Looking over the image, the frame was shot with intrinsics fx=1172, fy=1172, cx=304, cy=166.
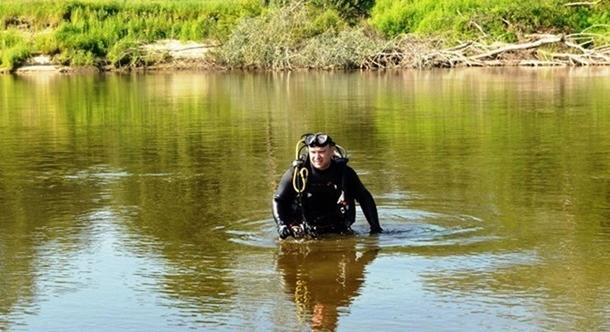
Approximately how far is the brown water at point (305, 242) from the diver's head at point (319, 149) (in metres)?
0.69

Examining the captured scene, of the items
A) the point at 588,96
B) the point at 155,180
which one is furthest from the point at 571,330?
the point at 588,96

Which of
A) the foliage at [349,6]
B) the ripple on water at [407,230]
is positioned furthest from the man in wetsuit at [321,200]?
the foliage at [349,6]

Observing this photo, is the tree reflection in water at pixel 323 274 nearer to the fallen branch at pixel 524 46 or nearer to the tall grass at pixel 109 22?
the fallen branch at pixel 524 46

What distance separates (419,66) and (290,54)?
16.7 feet

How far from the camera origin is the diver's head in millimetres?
9922

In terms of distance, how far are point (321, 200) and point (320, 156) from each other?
0.56 meters

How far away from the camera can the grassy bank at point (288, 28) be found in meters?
45.3

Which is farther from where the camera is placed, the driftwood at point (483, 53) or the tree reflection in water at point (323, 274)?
the driftwood at point (483, 53)

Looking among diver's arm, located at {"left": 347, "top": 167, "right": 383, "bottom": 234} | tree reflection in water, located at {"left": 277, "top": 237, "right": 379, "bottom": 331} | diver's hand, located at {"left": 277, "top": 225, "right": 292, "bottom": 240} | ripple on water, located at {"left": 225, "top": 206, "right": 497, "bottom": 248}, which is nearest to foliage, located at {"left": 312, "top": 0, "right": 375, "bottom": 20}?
ripple on water, located at {"left": 225, "top": 206, "right": 497, "bottom": 248}

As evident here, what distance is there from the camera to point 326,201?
34.2 ft

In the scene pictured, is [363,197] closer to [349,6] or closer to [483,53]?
[483,53]

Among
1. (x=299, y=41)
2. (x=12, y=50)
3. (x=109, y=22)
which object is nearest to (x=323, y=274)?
(x=299, y=41)

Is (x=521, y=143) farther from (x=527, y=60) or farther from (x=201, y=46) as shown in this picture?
(x=201, y=46)

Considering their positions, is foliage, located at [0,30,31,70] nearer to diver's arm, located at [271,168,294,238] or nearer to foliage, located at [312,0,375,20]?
foliage, located at [312,0,375,20]
